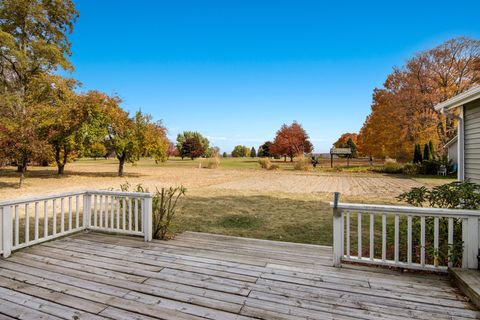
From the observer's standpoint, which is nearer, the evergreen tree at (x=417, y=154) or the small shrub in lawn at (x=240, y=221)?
the small shrub in lawn at (x=240, y=221)

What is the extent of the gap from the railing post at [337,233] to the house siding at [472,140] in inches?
143

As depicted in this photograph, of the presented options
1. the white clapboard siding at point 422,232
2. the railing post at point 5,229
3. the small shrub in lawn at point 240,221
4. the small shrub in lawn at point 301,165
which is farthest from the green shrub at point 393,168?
the railing post at point 5,229

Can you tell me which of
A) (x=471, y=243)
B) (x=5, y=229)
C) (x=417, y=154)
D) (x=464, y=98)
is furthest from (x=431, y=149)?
(x=5, y=229)

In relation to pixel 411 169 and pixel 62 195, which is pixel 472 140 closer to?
pixel 62 195

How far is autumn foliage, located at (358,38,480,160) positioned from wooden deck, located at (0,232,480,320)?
19.3m

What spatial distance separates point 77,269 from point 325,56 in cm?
1511

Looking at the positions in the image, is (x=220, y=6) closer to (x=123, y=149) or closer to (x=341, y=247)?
(x=123, y=149)

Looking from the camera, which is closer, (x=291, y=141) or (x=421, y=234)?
(x=421, y=234)

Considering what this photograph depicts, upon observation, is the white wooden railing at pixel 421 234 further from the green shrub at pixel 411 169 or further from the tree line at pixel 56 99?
the green shrub at pixel 411 169

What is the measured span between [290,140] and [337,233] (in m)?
30.5

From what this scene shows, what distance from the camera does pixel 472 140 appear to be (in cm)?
485

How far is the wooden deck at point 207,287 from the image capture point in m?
2.04

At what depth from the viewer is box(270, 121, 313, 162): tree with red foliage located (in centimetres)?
3278

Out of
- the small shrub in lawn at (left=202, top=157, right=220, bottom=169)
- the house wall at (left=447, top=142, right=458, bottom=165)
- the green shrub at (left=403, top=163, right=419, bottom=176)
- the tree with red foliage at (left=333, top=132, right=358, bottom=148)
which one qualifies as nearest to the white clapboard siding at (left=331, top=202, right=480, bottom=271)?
the green shrub at (left=403, top=163, right=419, bottom=176)
